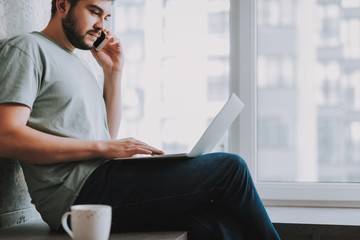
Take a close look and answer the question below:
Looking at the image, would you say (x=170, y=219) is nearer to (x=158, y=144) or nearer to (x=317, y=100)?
(x=158, y=144)

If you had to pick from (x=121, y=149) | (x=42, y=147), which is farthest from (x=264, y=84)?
(x=42, y=147)

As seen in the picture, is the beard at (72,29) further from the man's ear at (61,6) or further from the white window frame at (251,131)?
the white window frame at (251,131)

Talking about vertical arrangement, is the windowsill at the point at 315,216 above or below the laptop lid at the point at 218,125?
below

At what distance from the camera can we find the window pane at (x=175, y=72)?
2.36m

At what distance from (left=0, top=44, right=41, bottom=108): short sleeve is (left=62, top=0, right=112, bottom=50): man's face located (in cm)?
21

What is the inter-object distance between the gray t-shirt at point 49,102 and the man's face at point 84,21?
6cm

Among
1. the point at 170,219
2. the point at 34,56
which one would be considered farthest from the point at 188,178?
the point at 34,56

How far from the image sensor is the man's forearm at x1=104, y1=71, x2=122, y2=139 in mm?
1779

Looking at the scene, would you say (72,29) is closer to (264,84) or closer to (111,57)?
(111,57)

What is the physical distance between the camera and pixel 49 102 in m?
1.37

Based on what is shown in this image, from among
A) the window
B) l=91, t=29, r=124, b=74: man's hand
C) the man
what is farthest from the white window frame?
the man

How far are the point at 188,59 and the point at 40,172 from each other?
4.00 ft

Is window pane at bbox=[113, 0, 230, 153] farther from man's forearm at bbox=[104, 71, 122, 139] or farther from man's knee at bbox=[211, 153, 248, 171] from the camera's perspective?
man's knee at bbox=[211, 153, 248, 171]

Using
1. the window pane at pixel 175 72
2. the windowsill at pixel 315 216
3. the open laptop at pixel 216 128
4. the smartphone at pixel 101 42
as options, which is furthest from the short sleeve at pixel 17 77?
the window pane at pixel 175 72
